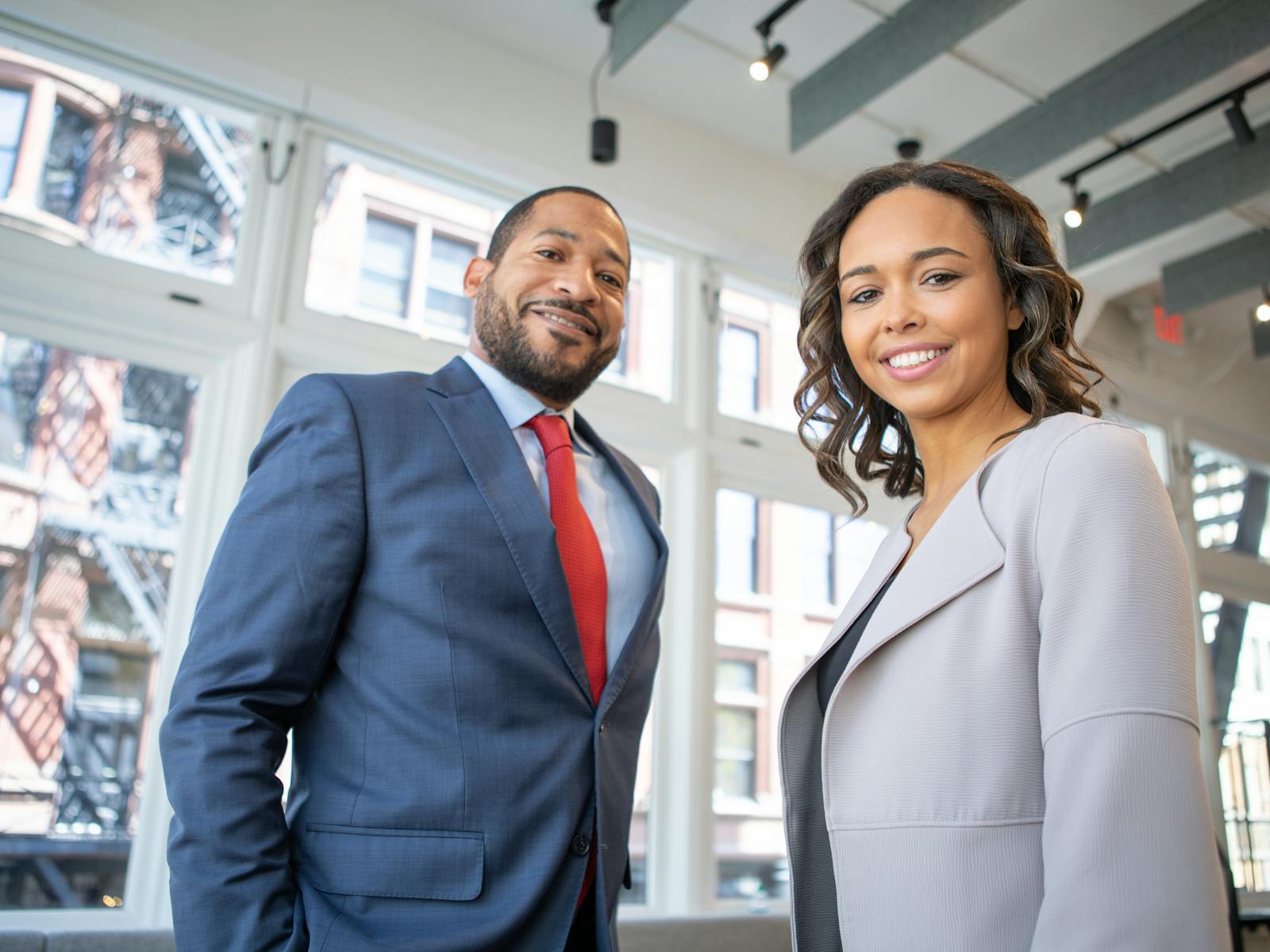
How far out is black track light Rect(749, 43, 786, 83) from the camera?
3199 millimetres

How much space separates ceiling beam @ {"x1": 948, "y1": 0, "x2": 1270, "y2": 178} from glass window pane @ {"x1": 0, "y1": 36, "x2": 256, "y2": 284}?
234 centimetres

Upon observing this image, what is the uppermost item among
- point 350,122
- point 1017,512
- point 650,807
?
point 350,122

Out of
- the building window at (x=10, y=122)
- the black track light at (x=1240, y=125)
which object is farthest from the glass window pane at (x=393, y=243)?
the black track light at (x=1240, y=125)

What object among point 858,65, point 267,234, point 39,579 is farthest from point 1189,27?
point 39,579

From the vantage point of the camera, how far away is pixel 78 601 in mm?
2723

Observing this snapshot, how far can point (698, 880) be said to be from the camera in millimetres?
3592

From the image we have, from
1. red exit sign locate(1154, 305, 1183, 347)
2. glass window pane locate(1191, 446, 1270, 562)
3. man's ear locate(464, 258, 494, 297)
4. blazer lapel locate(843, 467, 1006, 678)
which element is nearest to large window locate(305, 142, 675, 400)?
man's ear locate(464, 258, 494, 297)

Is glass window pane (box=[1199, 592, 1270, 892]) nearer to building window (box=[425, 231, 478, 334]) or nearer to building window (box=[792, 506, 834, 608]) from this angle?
building window (box=[792, 506, 834, 608])

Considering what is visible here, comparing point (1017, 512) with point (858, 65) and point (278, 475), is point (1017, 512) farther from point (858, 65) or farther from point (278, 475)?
point (858, 65)

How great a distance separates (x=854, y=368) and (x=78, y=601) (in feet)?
7.24

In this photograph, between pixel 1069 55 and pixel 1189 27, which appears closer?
pixel 1189 27

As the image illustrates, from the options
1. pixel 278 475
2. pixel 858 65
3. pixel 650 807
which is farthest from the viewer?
pixel 650 807

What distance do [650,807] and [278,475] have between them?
8.53 ft

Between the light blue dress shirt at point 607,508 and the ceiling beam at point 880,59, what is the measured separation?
78.8 inches
